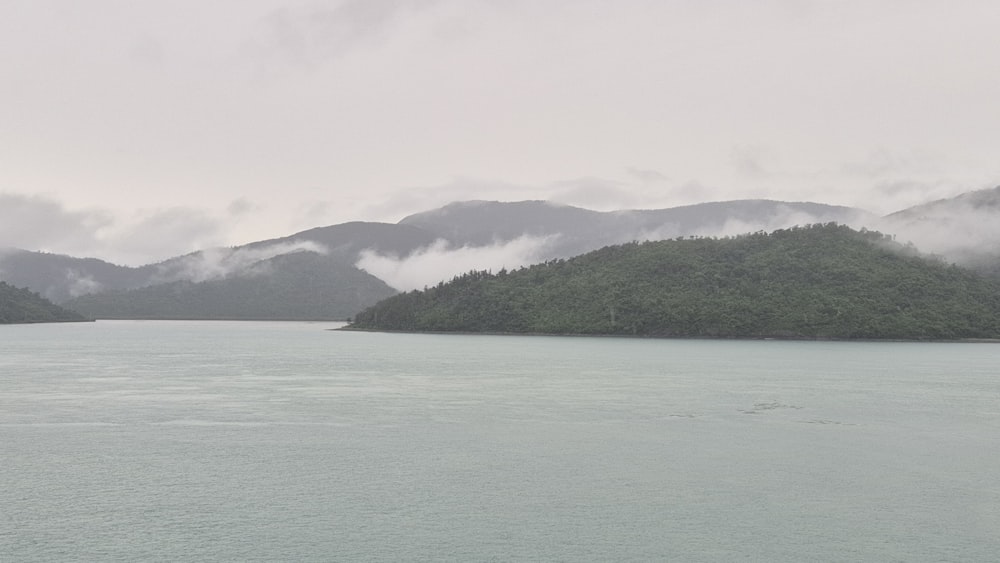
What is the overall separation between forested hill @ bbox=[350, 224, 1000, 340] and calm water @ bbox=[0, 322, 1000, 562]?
8228cm

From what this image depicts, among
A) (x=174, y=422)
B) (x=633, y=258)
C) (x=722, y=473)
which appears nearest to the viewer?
(x=722, y=473)

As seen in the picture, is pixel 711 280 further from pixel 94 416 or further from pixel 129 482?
pixel 129 482

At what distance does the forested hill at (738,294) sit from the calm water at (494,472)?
270ft

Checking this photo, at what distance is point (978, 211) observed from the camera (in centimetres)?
19900

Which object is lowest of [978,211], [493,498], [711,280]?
[493,498]

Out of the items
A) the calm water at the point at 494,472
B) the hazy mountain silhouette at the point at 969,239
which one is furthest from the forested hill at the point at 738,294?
the calm water at the point at 494,472

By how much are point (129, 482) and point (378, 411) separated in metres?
16.9

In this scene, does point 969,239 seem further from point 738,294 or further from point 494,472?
Answer: point 494,472

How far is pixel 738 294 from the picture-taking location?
462 feet

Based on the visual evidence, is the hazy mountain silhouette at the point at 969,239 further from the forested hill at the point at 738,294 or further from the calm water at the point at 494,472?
the calm water at the point at 494,472

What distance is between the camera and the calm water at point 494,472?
702 inches

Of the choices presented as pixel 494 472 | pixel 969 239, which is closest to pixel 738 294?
pixel 969 239

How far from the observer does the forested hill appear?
12912cm

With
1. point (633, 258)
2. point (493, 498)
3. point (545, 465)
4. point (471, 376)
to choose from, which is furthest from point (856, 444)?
point (633, 258)
